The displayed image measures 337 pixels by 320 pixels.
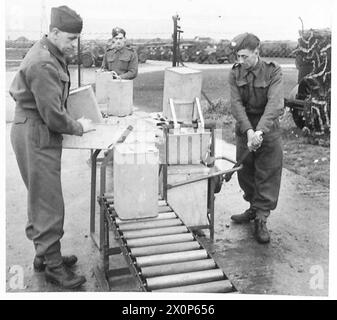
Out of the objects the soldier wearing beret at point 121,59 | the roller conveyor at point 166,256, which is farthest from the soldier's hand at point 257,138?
the soldier wearing beret at point 121,59

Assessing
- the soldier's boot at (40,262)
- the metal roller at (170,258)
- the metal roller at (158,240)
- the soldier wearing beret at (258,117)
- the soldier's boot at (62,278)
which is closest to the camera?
the metal roller at (170,258)

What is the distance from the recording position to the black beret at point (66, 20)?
3686 mm

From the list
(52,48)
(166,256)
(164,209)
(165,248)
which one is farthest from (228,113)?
(166,256)

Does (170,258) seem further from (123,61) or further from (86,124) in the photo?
(123,61)

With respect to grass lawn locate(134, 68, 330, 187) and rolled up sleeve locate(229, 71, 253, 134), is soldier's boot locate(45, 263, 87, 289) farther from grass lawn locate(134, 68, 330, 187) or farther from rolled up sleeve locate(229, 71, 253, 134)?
grass lawn locate(134, 68, 330, 187)

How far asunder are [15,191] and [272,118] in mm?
3076

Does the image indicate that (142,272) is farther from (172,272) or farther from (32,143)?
(32,143)

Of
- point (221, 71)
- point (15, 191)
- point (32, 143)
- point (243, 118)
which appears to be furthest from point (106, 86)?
point (221, 71)

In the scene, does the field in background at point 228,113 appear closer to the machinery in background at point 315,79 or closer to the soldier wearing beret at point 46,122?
the machinery in background at point 315,79

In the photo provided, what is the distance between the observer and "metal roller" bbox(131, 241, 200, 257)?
3447 millimetres

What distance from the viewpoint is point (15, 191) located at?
6090 mm

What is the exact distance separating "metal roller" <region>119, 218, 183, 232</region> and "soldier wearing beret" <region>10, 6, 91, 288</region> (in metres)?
0.52

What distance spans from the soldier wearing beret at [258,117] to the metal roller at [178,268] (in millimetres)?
1650

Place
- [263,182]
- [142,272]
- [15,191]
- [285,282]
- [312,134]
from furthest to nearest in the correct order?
[312,134]
[15,191]
[263,182]
[285,282]
[142,272]
